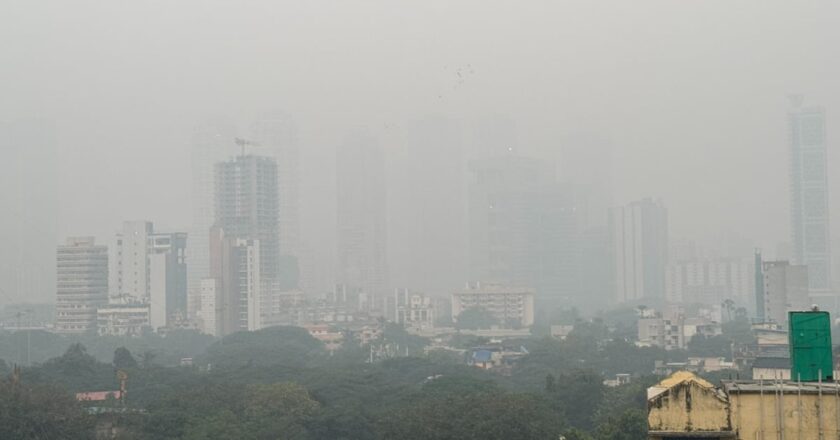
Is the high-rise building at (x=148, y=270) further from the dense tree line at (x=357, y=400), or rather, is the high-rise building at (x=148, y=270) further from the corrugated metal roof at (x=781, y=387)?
the corrugated metal roof at (x=781, y=387)

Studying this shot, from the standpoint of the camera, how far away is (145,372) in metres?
28.9

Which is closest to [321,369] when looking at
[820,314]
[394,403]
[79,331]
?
[394,403]

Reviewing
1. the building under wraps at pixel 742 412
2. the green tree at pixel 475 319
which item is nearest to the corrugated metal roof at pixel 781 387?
the building under wraps at pixel 742 412

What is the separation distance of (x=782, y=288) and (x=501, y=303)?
22497mm

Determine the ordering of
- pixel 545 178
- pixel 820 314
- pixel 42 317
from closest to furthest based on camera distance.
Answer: pixel 820 314 < pixel 42 317 < pixel 545 178

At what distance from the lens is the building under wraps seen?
4.57 m

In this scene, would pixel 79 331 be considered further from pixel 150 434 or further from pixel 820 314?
pixel 820 314

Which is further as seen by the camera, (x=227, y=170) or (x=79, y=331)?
(x=227, y=170)

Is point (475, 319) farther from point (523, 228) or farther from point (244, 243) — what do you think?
point (523, 228)

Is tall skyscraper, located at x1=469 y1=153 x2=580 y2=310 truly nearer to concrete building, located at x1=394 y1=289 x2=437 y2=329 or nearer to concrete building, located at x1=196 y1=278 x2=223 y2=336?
concrete building, located at x1=394 y1=289 x2=437 y2=329

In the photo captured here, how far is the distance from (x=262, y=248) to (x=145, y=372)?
31.5 m

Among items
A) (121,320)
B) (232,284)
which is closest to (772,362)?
(232,284)

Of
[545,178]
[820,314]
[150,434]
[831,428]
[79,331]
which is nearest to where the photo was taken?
[831,428]

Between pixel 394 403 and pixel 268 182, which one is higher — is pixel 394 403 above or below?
below
